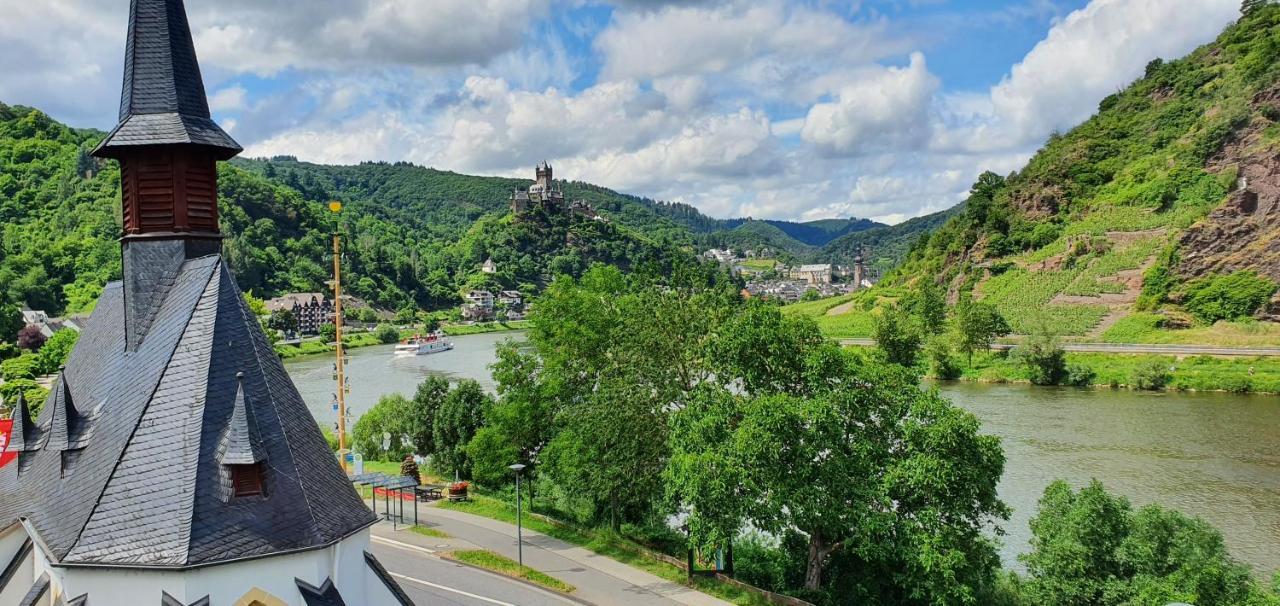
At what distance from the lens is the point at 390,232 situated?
7662 inches

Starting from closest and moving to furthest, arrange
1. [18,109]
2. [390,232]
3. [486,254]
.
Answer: [18,109], [486,254], [390,232]

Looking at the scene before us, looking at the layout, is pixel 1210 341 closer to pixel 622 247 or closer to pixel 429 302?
pixel 429 302

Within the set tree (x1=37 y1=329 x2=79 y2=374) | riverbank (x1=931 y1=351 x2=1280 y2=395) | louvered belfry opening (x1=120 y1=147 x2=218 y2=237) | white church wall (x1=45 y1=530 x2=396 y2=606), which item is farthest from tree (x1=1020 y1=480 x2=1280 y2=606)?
tree (x1=37 y1=329 x2=79 y2=374)

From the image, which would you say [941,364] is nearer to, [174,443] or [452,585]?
[452,585]

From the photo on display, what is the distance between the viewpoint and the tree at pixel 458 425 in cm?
3108

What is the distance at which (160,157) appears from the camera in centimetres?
1265

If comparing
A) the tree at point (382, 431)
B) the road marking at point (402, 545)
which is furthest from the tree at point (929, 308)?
the road marking at point (402, 545)

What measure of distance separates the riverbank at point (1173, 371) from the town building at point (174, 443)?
5898cm

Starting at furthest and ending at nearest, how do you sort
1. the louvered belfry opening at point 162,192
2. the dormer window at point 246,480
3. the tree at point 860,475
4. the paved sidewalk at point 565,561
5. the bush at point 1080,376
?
the bush at point 1080,376 < the paved sidewalk at point 565,561 < the tree at point 860,475 < the louvered belfry opening at point 162,192 < the dormer window at point 246,480

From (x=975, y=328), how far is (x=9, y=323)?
76.3 metres

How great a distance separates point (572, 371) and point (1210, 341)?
202 ft

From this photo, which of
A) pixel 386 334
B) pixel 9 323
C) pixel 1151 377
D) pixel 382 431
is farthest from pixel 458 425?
pixel 386 334

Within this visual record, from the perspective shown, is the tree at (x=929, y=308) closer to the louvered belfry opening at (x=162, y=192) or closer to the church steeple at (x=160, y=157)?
the church steeple at (x=160, y=157)

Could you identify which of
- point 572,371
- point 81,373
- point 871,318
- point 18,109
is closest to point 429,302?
point 18,109
